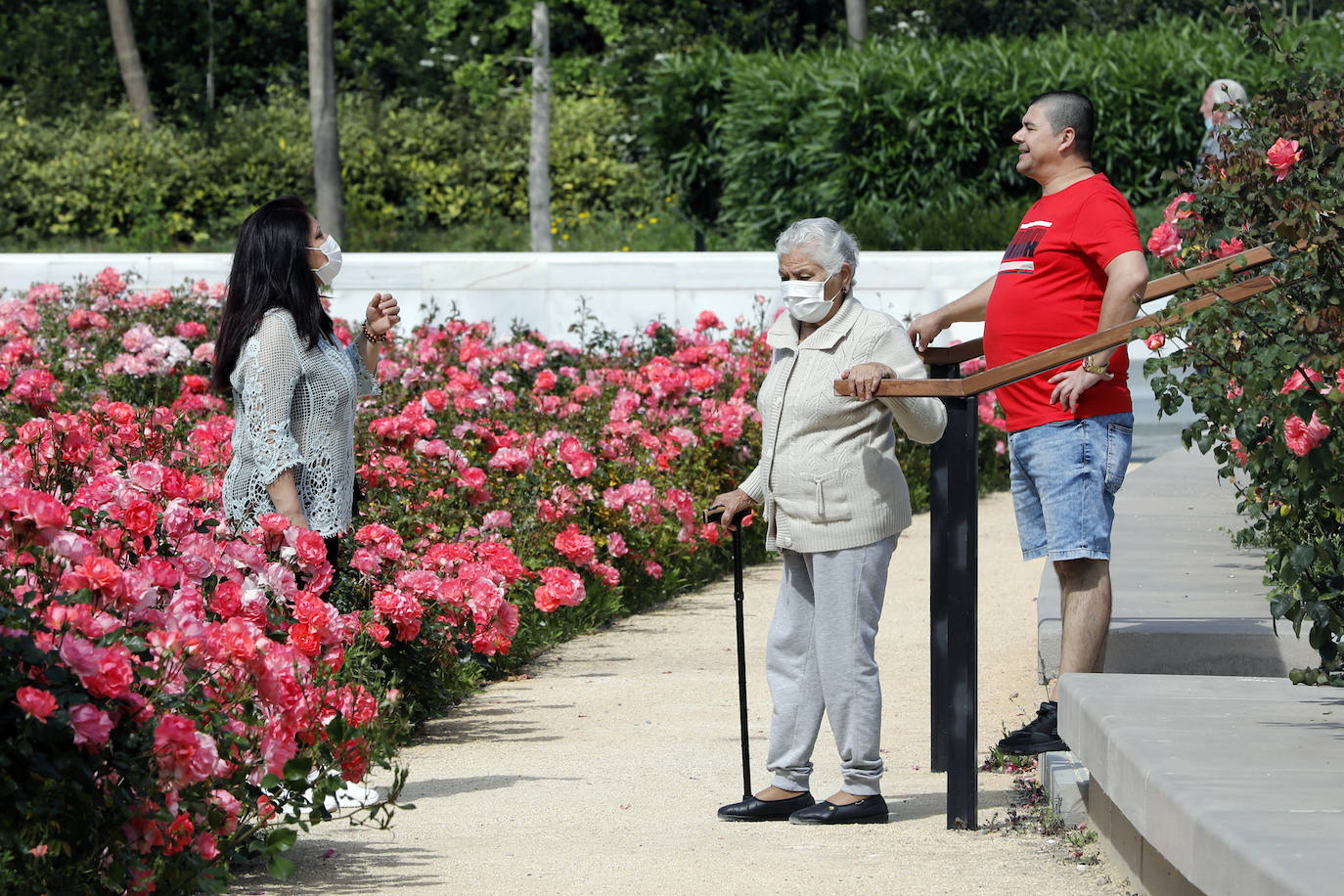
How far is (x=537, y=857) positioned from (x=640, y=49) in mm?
20950

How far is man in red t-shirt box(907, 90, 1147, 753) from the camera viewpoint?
4.42 metres

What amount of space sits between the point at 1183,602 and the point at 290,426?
9.33 ft

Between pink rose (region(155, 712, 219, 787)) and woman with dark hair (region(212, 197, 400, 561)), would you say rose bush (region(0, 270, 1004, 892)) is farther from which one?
woman with dark hair (region(212, 197, 400, 561))

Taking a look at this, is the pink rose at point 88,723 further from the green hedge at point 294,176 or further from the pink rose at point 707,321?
the green hedge at point 294,176

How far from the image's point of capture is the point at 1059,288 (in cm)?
453

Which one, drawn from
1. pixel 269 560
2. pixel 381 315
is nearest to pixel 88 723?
pixel 269 560

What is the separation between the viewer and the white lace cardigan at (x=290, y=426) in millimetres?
4578

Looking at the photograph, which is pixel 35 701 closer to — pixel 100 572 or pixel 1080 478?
pixel 100 572

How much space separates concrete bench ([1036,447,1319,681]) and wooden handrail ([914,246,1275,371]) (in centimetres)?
92

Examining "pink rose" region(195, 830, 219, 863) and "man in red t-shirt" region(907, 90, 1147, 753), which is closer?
"pink rose" region(195, 830, 219, 863)

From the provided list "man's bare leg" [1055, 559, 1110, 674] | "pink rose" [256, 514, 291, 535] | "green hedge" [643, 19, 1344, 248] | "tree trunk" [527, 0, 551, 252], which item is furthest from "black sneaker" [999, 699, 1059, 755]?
"tree trunk" [527, 0, 551, 252]

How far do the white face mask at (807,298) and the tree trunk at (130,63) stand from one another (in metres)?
21.1

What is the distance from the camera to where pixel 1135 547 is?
6762 millimetres

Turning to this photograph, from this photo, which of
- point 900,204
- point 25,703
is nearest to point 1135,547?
point 25,703
